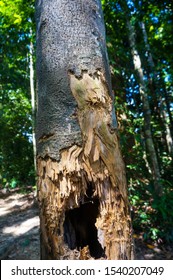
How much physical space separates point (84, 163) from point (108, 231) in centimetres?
36

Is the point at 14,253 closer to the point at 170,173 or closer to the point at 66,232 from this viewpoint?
the point at 66,232

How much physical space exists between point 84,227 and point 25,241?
4.71 meters

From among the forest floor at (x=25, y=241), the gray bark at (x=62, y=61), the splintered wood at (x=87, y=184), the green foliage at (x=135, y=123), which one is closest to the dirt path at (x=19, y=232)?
the forest floor at (x=25, y=241)

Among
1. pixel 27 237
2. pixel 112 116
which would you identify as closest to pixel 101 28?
pixel 112 116

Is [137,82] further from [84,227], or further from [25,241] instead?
[84,227]

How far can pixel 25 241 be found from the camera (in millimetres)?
5270

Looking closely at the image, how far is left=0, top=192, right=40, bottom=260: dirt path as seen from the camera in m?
4.82

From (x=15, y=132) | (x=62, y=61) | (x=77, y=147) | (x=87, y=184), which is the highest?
(x=15, y=132)

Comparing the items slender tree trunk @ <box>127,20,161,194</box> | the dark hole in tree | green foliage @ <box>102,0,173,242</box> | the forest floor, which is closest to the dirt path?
the forest floor

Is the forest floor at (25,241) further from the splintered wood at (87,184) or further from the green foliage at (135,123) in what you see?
the splintered wood at (87,184)

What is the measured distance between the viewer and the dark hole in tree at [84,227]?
115 cm

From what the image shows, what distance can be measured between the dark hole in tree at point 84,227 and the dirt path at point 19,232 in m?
4.01

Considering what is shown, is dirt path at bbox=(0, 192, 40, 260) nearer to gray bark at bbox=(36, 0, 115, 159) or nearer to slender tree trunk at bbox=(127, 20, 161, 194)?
slender tree trunk at bbox=(127, 20, 161, 194)

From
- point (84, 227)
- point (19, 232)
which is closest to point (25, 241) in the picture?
point (19, 232)
